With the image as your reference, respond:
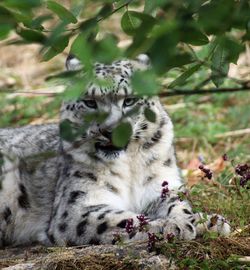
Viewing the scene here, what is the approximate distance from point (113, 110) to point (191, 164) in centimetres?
326

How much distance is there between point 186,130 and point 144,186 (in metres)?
3.56

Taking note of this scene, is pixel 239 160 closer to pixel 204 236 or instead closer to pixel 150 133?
pixel 150 133

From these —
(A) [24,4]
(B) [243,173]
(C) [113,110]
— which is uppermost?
(A) [24,4]

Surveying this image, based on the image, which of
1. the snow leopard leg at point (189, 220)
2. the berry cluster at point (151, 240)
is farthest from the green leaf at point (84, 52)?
the snow leopard leg at point (189, 220)

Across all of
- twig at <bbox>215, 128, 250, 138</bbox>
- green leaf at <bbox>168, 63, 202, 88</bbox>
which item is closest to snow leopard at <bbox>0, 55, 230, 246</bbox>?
green leaf at <bbox>168, 63, 202, 88</bbox>

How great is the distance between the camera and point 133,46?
1.98 metres

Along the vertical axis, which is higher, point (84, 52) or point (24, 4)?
point (24, 4)

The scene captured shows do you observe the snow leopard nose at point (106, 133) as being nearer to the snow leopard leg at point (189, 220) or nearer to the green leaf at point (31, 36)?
the snow leopard leg at point (189, 220)

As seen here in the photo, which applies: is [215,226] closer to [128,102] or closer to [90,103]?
[128,102]

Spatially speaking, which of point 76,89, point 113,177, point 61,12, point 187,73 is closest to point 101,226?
point 113,177

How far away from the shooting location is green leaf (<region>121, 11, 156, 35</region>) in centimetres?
209

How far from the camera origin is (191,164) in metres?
8.10

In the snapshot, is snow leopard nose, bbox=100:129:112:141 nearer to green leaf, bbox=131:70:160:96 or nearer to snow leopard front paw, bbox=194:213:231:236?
snow leopard front paw, bbox=194:213:231:236

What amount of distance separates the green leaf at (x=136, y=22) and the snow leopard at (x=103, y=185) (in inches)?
59.8
